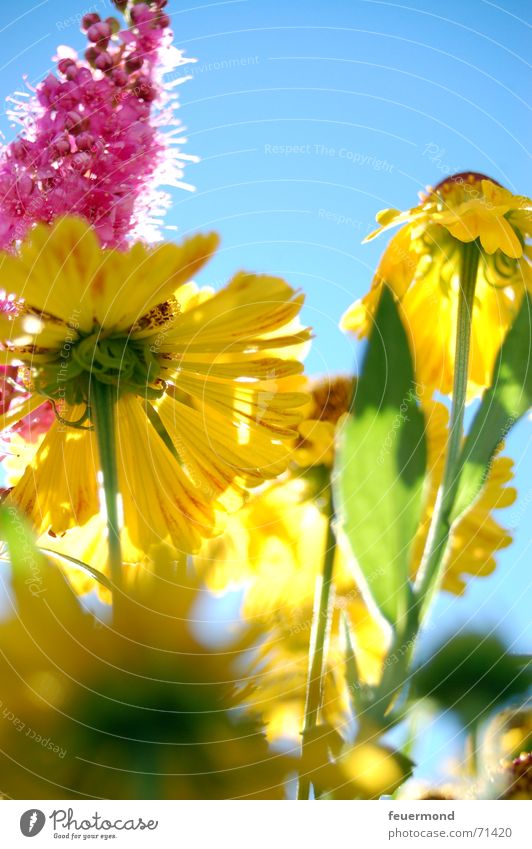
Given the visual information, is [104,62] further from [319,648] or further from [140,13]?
[319,648]

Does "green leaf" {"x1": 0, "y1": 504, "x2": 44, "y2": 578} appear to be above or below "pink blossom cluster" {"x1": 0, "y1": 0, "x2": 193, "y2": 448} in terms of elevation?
below

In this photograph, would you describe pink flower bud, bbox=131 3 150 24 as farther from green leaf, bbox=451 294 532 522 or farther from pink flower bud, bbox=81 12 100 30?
green leaf, bbox=451 294 532 522

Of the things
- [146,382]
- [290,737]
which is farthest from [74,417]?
[290,737]
